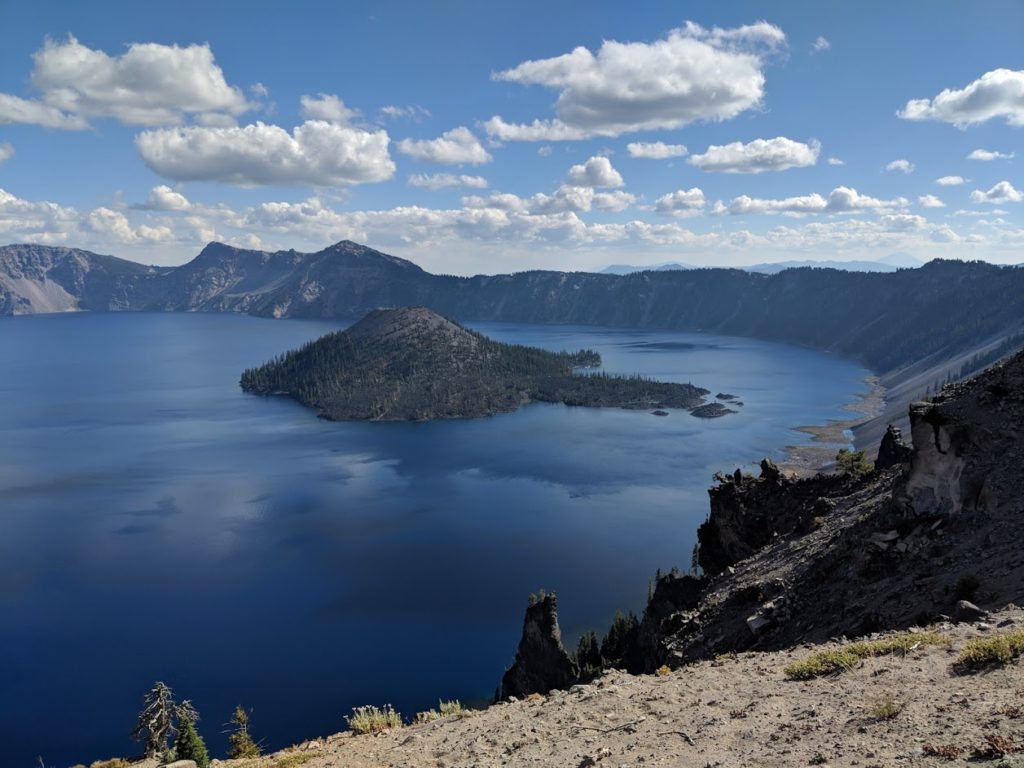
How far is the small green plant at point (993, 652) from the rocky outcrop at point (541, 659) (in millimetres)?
42791

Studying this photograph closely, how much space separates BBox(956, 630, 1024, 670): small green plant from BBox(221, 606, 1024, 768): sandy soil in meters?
0.37

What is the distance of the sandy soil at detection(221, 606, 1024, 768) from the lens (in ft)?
54.1

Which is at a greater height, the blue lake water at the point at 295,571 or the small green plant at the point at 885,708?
the small green plant at the point at 885,708

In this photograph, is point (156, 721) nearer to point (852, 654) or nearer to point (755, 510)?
point (852, 654)

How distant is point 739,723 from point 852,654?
5349mm

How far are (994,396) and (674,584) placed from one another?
1105 inches

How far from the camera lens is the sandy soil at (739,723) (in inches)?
649

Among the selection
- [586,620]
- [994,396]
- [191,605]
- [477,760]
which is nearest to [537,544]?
[586,620]

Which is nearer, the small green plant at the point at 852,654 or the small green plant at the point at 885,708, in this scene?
the small green plant at the point at 885,708

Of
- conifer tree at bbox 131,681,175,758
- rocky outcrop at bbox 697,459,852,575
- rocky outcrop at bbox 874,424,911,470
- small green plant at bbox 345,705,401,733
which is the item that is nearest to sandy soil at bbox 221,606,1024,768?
small green plant at bbox 345,705,401,733

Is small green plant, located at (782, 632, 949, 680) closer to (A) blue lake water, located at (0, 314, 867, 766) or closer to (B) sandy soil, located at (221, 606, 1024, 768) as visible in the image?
(B) sandy soil, located at (221, 606, 1024, 768)

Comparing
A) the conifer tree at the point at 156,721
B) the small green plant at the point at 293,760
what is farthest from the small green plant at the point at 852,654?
the conifer tree at the point at 156,721

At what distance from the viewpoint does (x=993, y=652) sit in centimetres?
1923

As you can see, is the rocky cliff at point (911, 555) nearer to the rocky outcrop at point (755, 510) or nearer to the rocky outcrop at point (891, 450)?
the rocky outcrop at point (755, 510)
